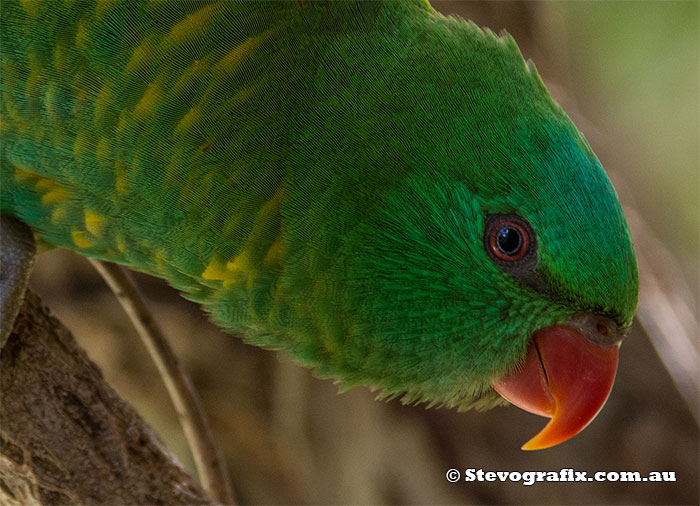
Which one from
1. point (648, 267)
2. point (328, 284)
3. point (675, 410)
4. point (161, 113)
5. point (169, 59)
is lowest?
point (328, 284)

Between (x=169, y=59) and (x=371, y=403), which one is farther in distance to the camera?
(x=371, y=403)

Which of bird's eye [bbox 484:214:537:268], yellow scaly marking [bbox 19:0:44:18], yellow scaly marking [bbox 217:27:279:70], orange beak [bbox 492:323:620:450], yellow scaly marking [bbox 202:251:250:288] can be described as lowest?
orange beak [bbox 492:323:620:450]

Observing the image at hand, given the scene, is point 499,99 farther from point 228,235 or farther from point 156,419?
point 156,419

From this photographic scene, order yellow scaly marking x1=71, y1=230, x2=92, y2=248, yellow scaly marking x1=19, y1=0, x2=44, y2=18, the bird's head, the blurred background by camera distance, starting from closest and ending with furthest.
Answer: the bird's head
yellow scaly marking x1=19, y1=0, x2=44, y2=18
yellow scaly marking x1=71, y1=230, x2=92, y2=248
the blurred background

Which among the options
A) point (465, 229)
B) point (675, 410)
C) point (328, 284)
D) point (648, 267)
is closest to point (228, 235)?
point (328, 284)

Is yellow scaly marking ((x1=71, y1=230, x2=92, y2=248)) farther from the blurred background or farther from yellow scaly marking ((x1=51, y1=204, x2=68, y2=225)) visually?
the blurred background

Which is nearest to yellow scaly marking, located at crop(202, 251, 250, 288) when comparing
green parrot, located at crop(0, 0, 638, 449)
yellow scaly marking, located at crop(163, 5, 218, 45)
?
green parrot, located at crop(0, 0, 638, 449)

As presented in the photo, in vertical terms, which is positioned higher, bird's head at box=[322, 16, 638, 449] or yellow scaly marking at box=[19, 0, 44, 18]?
yellow scaly marking at box=[19, 0, 44, 18]

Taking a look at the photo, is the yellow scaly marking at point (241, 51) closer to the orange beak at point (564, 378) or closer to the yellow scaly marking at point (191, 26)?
the yellow scaly marking at point (191, 26)
